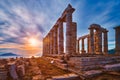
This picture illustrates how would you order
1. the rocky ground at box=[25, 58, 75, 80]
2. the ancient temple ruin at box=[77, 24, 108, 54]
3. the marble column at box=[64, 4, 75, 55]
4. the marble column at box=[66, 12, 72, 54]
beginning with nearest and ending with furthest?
the rocky ground at box=[25, 58, 75, 80], the marble column at box=[64, 4, 75, 55], the marble column at box=[66, 12, 72, 54], the ancient temple ruin at box=[77, 24, 108, 54]

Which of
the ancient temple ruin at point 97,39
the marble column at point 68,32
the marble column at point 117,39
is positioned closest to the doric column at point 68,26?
the marble column at point 68,32

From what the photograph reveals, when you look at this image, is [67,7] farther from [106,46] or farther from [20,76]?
[106,46]

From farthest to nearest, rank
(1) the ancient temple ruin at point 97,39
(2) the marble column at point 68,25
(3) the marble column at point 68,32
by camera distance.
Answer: (1) the ancient temple ruin at point 97,39
(3) the marble column at point 68,32
(2) the marble column at point 68,25

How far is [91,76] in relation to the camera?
7504mm

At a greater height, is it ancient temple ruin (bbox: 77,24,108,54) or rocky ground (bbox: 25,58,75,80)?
ancient temple ruin (bbox: 77,24,108,54)

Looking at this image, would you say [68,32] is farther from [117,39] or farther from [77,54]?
[117,39]

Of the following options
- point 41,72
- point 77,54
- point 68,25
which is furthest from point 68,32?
point 41,72

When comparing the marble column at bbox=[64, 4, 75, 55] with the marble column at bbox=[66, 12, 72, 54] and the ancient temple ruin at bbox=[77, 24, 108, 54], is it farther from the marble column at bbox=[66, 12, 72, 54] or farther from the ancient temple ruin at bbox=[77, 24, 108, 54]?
the ancient temple ruin at bbox=[77, 24, 108, 54]

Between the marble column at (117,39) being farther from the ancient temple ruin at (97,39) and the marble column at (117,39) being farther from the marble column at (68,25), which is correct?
the marble column at (68,25)

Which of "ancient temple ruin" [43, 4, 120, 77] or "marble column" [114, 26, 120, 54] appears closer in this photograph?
"ancient temple ruin" [43, 4, 120, 77]

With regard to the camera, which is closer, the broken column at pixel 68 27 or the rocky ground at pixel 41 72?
the rocky ground at pixel 41 72

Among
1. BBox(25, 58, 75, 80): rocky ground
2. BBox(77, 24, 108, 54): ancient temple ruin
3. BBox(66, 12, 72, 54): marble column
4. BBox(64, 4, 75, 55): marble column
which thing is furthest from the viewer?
BBox(77, 24, 108, 54): ancient temple ruin

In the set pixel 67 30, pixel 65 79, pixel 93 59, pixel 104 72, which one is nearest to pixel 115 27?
pixel 67 30

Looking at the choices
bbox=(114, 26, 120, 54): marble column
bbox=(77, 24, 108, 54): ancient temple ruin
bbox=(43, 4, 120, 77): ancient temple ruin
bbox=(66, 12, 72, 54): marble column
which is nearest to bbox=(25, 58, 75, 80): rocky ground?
bbox=(43, 4, 120, 77): ancient temple ruin
